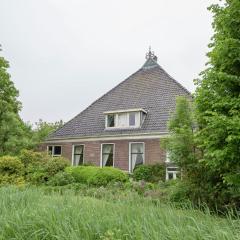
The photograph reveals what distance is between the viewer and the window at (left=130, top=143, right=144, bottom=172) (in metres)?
20.0

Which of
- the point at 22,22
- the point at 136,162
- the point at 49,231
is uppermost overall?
the point at 22,22

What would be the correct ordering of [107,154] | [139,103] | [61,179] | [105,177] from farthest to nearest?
[139,103]
[107,154]
[105,177]
[61,179]

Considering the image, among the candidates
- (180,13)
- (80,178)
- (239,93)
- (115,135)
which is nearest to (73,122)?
(115,135)

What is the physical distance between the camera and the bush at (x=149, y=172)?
18.2m

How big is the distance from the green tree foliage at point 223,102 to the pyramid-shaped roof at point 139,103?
487 inches

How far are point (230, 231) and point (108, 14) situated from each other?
1097cm

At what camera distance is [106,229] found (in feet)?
14.5

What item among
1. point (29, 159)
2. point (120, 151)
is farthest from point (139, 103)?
point (29, 159)

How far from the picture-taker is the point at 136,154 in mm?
20250

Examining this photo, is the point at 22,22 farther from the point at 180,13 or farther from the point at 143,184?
the point at 143,184

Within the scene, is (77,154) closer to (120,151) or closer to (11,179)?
(120,151)

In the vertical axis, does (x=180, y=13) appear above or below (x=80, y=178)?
above

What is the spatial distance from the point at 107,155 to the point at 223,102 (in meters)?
15.6

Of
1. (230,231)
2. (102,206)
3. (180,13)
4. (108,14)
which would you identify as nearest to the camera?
(230,231)
